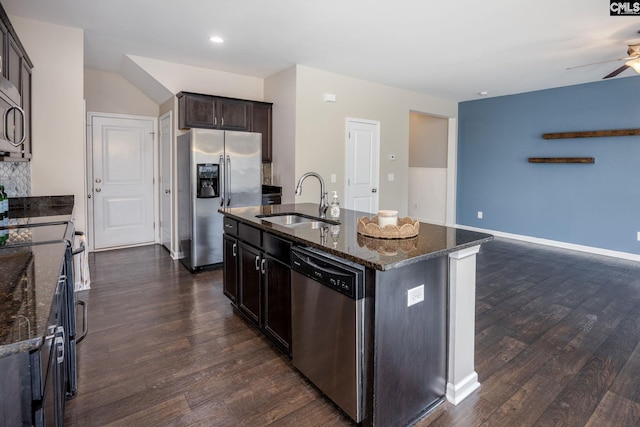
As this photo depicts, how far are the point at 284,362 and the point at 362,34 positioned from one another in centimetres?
320

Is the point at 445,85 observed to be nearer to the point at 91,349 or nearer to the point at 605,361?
the point at 605,361

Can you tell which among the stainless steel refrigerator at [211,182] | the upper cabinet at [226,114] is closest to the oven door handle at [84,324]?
the stainless steel refrigerator at [211,182]

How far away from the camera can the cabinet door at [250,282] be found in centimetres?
267

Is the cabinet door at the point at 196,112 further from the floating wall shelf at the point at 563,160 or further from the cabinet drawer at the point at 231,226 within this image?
the floating wall shelf at the point at 563,160

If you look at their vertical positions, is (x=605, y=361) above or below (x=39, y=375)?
below

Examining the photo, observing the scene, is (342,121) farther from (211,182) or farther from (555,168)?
(555,168)

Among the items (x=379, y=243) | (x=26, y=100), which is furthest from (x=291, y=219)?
(x=26, y=100)

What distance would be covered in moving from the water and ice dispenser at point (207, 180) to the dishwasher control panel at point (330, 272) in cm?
256

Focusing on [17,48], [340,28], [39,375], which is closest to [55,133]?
[17,48]

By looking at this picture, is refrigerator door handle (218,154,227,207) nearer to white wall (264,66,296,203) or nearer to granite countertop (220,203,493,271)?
white wall (264,66,296,203)

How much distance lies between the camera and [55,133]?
11.8ft

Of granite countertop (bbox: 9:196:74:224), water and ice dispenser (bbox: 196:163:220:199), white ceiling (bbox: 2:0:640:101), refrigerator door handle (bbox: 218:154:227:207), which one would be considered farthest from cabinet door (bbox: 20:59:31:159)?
refrigerator door handle (bbox: 218:154:227:207)

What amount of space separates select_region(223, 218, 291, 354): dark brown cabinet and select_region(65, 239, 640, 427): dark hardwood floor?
0.54ft

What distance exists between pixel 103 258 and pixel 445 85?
18.8 feet
